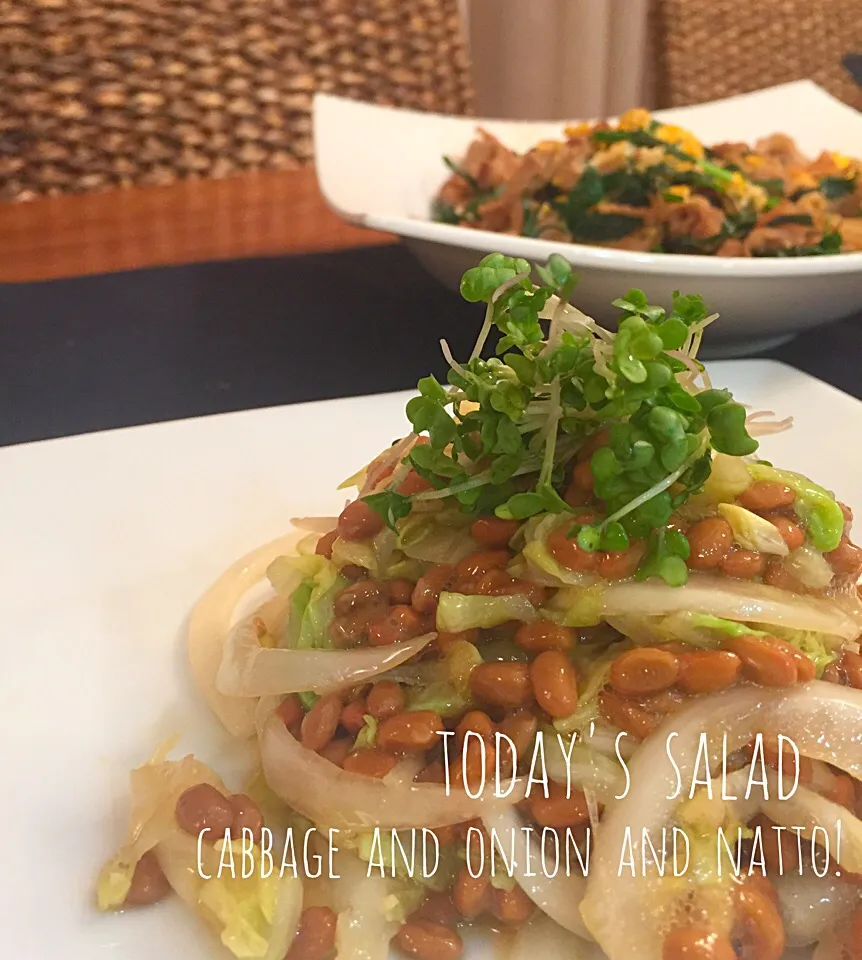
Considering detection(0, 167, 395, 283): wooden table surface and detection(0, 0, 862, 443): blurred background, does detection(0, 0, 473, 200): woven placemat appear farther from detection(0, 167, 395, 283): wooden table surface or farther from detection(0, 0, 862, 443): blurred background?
detection(0, 167, 395, 283): wooden table surface

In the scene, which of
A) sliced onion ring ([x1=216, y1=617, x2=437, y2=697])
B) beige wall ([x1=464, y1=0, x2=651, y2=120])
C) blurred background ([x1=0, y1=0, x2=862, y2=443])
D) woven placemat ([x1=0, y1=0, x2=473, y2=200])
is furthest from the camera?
beige wall ([x1=464, y1=0, x2=651, y2=120])

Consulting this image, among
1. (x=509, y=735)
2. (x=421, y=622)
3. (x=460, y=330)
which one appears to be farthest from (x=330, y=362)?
(x=509, y=735)

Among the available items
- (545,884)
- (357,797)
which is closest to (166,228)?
(357,797)

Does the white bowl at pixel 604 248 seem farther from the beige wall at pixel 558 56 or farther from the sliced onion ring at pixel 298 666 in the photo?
the beige wall at pixel 558 56

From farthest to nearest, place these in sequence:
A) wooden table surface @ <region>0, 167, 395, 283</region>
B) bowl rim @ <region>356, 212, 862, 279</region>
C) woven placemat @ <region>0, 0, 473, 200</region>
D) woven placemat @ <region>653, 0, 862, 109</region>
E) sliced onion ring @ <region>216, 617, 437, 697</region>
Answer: woven placemat @ <region>653, 0, 862, 109</region>, woven placemat @ <region>0, 0, 473, 200</region>, wooden table surface @ <region>0, 167, 395, 283</region>, bowl rim @ <region>356, 212, 862, 279</region>, sliced onion ring @ <region>216, 617, 437, 697</region>

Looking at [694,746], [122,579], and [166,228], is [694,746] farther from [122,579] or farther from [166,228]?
[166,228]

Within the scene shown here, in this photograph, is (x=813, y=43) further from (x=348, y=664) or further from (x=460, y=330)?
(x=348, y=664)

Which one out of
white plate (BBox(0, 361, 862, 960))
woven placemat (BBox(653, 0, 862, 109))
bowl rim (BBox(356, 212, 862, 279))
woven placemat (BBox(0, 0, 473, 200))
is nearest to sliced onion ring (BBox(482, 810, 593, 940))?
white plate (BBox(0, 361, 862, 960))
